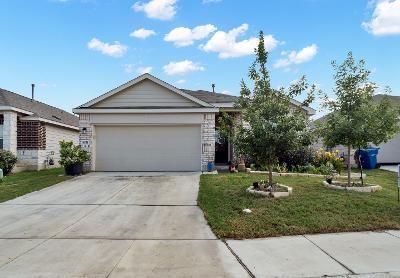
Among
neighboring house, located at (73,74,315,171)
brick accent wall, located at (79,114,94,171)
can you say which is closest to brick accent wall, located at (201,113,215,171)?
neighboring house, located at (73,74,315,171)

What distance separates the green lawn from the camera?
23.1ft

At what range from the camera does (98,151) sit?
16375 millimetres

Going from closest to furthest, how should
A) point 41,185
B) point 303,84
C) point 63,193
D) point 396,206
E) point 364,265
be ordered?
1. point 364,265
2. point 396,206
3. point 303,84
4. point 63,193
5. point 41,185

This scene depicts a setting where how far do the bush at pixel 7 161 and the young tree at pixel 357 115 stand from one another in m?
14.5

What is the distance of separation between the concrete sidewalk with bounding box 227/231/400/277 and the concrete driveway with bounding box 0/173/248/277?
390 mm

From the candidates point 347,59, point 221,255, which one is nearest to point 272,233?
point 221,255

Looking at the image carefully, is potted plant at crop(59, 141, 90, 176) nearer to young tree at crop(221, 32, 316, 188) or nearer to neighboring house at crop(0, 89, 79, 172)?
neighboring house at crop(0, 89, 79, 172)

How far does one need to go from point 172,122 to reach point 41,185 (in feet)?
20.2

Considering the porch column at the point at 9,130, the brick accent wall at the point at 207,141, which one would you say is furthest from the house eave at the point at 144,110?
the porch column at the point at 9,130

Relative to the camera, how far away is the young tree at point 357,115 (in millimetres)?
10484

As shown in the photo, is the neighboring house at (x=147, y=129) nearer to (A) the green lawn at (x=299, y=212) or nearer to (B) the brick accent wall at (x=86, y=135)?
(B) the brick accent wall at (x=86, y=135)

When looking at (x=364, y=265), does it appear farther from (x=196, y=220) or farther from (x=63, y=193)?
Answer: (x=63, y=193)

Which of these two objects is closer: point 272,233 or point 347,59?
point 272,233

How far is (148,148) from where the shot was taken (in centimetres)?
1631
